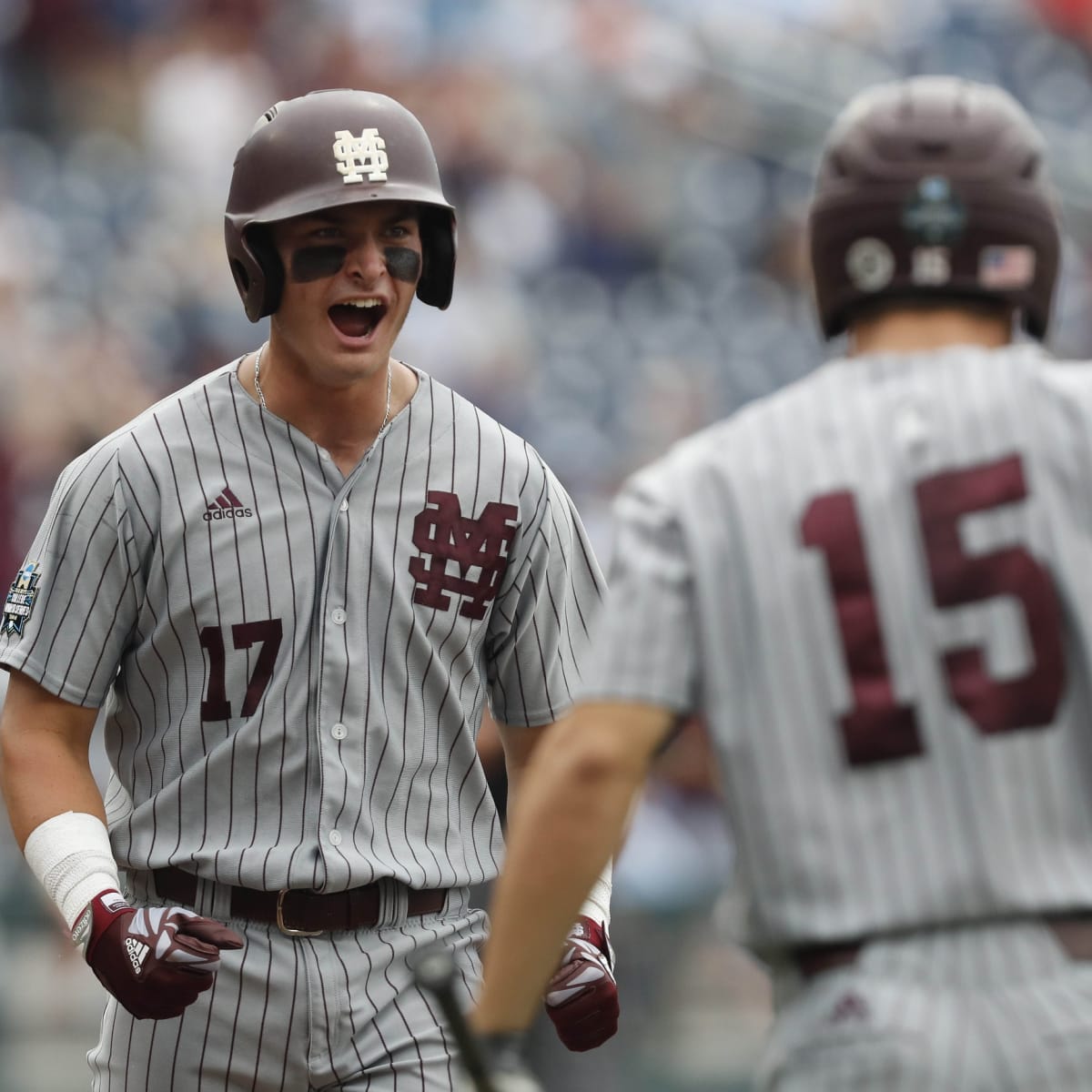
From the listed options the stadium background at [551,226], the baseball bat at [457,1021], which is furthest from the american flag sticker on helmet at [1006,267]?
the stadium background at [551,226]

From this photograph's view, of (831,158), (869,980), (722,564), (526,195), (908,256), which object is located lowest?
(869,980)

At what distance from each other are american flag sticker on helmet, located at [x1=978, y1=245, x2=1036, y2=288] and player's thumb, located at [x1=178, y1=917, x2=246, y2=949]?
5.60 ft

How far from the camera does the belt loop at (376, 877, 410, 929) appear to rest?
3781 mm

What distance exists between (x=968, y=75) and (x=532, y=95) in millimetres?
2509

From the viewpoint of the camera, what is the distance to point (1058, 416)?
244 centimetres

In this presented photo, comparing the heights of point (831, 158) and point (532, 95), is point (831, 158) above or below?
below

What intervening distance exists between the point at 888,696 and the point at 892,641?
6 cm

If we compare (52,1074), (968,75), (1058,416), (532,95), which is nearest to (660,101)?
(532,95)

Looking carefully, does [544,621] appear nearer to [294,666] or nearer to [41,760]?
[294,666]

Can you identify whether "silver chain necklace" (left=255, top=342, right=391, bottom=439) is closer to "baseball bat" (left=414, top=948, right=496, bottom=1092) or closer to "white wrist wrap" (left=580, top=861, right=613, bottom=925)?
"white wrist wrap" (left=580, top=861, right=613, bottom=925)

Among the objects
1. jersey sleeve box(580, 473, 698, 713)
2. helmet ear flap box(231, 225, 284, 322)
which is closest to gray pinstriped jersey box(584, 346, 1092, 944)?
jersey sleeve box(580, 473, 698, 713)

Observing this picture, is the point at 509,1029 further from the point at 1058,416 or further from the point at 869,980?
the point at 1058,416

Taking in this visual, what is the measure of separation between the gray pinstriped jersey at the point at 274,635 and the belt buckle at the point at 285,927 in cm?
4

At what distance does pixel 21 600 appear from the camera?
3.90 m
